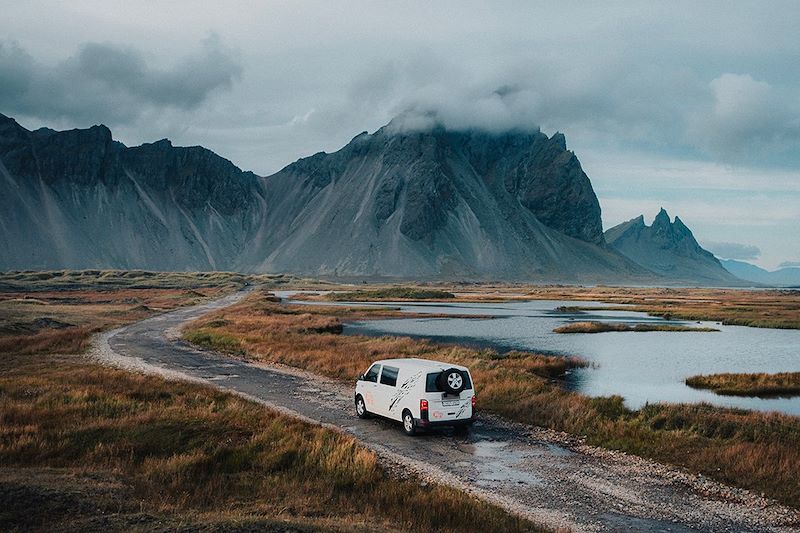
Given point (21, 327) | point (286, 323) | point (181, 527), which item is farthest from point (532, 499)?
point (21, 327)

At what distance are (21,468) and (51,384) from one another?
45.6ft

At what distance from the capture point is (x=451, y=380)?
20031mm

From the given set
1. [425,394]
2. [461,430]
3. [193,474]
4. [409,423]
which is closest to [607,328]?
[461,430]

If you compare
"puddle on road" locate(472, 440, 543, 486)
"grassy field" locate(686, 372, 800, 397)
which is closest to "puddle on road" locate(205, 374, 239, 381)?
"puddle on road" locate(472, 440, 543, 486)

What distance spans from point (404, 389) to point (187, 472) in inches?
321

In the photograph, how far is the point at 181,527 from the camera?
32.1 feet

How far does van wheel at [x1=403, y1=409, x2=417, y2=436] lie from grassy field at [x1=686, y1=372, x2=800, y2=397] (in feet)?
74.9

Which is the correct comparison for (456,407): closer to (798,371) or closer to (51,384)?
(51,384)

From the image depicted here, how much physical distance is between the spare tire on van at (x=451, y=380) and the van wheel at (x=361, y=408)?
4383mm

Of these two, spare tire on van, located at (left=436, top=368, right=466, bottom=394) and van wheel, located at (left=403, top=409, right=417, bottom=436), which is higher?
spare tire on van, located at (left=436, top=368, right=466, bottom=394)

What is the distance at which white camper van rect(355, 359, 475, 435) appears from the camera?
1994cm

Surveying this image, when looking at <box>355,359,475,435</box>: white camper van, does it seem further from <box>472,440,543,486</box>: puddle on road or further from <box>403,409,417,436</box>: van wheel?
<box>472,440,543,486</box>: puddle on road

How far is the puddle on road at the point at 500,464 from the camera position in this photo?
628 inches

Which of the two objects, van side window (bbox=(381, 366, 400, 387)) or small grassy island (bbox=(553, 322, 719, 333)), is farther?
small grassy island (bbox=(553, 322, 719, 333))
